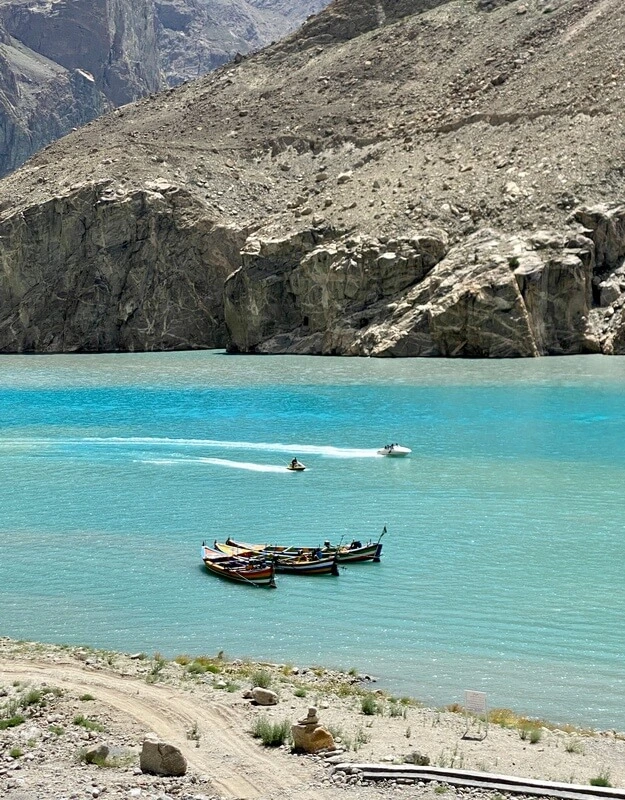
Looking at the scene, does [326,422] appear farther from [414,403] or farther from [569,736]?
[569,736]

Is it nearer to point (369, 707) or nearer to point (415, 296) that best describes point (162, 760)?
point (369, 707)

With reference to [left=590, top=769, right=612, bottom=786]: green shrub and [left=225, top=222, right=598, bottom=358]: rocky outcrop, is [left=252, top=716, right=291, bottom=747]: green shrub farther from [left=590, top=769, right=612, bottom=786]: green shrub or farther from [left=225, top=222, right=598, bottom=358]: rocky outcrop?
[left=225, top=222, right=598, bottom=358]: rocky outcrop

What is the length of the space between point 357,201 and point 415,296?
14.4 m

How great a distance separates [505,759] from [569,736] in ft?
6.49

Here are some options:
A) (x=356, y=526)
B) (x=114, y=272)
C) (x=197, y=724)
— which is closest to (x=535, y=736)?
(x=197, y=724)

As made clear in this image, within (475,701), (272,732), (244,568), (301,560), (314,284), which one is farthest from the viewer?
(314,284)

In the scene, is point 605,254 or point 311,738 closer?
point 311,738

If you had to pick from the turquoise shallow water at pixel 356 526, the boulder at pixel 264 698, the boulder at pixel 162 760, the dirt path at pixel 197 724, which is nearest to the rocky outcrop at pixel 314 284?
the turquoise shallow water at pixel 356 526

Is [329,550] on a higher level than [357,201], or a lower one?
lower

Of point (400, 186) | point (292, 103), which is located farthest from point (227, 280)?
point (292, 103)

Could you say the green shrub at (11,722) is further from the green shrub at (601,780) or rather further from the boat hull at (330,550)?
the boat hull at (330,550)

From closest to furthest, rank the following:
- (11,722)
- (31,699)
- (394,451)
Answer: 1. (11,722)
2. (31,699)
3. (394,451)

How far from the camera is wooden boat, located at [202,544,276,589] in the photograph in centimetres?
2703

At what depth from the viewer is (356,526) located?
107 ft
